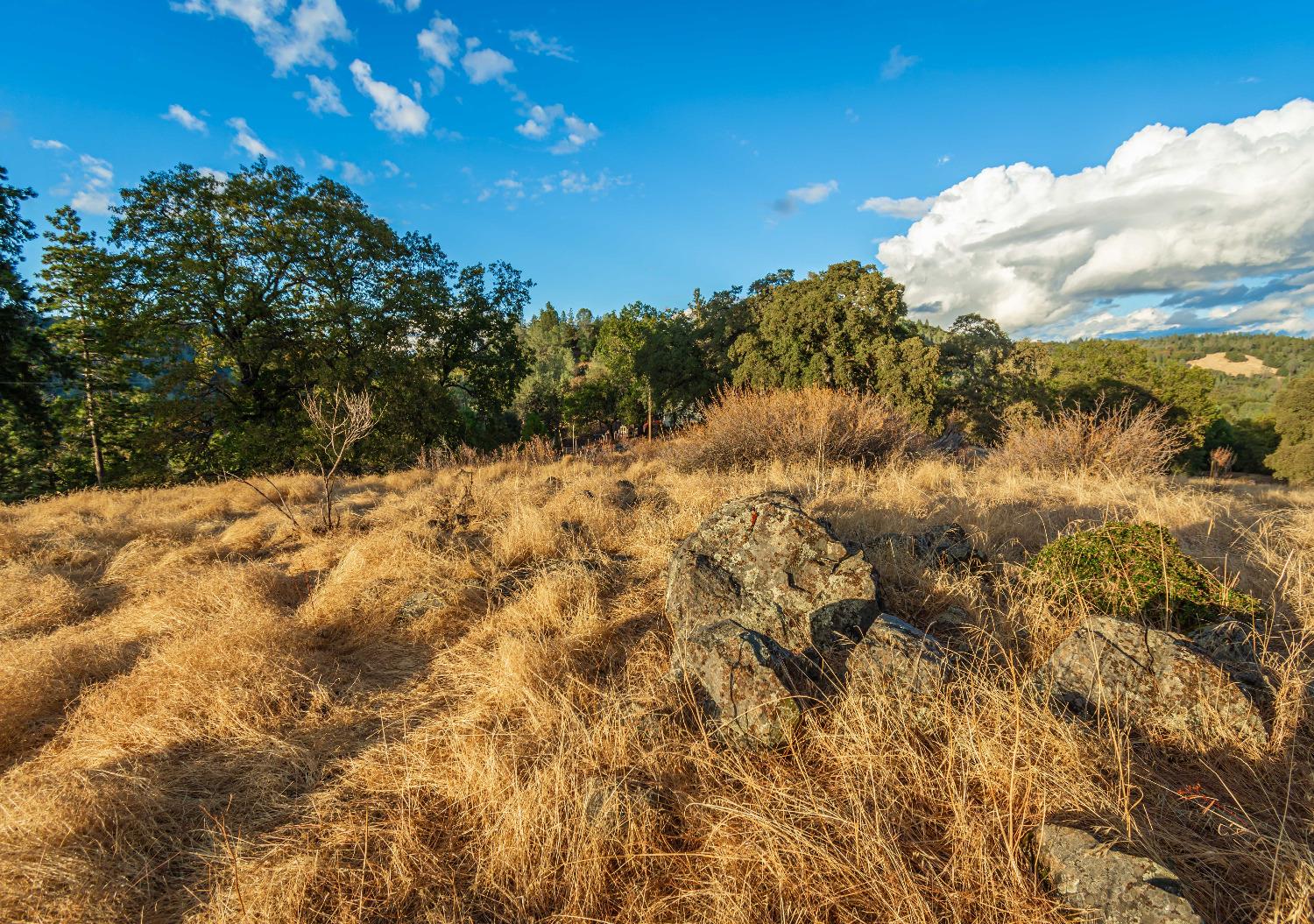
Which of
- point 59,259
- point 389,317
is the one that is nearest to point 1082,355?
point 389,317

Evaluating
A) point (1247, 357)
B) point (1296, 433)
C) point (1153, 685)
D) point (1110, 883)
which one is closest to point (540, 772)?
point (1110, 883)

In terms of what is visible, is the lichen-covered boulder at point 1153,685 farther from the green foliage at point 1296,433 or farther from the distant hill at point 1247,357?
the distant hill at point 1247,357

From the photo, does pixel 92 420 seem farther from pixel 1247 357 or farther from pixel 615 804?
pixel 1247 357

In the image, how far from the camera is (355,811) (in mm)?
2098

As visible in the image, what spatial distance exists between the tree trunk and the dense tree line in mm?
56

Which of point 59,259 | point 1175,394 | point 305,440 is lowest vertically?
point 1175,394

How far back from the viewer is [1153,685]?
216cm

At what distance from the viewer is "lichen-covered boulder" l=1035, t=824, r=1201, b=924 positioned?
4.23 feet

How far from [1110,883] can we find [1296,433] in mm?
44716

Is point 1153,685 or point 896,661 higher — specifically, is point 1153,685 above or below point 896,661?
below

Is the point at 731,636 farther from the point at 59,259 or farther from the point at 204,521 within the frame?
the point at 59,259

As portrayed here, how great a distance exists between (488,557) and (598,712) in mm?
2957

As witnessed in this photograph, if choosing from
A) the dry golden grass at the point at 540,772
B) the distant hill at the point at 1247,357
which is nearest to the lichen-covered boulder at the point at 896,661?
the dry golden grass at the point at 540,772

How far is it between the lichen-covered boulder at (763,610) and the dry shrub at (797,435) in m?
5.14
